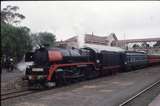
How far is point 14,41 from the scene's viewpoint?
4072cm

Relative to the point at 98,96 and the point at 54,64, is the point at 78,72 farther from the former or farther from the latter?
the point at 98,96

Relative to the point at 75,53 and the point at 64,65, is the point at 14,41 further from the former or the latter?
the point at 64,65

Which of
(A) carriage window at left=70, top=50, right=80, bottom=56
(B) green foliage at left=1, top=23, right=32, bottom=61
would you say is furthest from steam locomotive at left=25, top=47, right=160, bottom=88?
(B) green foliage at left=1, top=23, right=32, bottom=61

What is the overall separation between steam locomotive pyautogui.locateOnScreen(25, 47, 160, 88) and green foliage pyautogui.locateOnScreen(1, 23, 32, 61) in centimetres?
1700

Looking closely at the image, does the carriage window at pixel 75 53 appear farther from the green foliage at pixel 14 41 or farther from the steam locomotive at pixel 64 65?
the green foliage at pixel 14 41

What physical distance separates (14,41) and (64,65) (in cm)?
2313

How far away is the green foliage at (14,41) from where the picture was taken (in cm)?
3875

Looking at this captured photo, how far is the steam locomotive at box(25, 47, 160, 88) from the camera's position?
17.9m

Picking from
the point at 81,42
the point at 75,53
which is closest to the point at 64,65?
the point at 75,53

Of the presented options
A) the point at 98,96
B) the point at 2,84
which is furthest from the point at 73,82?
the point at 98,96

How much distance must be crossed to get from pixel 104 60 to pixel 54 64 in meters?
8.29

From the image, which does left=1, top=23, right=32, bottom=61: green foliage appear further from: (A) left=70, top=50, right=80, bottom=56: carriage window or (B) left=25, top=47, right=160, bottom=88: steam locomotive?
(A) left=70, top=50, right=80, bottom=56: carriage window

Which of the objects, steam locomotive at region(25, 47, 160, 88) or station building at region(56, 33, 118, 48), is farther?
station building at region(56, 33, 118, 48)

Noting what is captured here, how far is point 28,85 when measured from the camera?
61.5 feet
